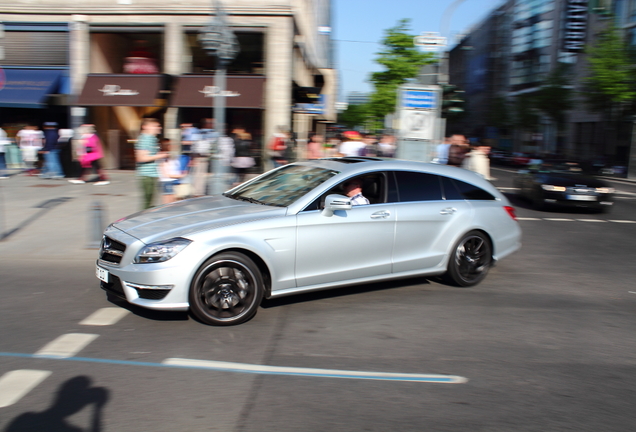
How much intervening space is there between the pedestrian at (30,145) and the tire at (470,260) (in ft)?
53.2

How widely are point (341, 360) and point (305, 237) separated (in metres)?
1.42

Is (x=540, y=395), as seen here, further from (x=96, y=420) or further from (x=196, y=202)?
(x=196, y=202)

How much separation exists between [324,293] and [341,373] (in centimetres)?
224

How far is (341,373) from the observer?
433 centimetres

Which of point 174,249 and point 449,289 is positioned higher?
point 174,249

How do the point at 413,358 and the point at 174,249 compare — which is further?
the point at 174,249

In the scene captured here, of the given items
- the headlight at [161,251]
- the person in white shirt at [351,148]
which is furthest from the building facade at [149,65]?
the headlight at [161,251]

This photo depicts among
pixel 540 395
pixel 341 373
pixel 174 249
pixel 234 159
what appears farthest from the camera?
pixel 234 159

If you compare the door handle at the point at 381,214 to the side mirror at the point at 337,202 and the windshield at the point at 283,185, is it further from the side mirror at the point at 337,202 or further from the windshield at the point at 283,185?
the windshield at the point at 283,185

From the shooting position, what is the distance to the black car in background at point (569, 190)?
47.4ft

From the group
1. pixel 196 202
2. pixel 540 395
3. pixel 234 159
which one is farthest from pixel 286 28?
pixel 540 395

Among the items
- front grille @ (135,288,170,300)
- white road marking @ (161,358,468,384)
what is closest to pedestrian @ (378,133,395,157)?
front grille @ (135,288,170,300)

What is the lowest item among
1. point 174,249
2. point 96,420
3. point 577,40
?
point 96,420

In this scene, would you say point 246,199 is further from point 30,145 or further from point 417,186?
point 30,145
